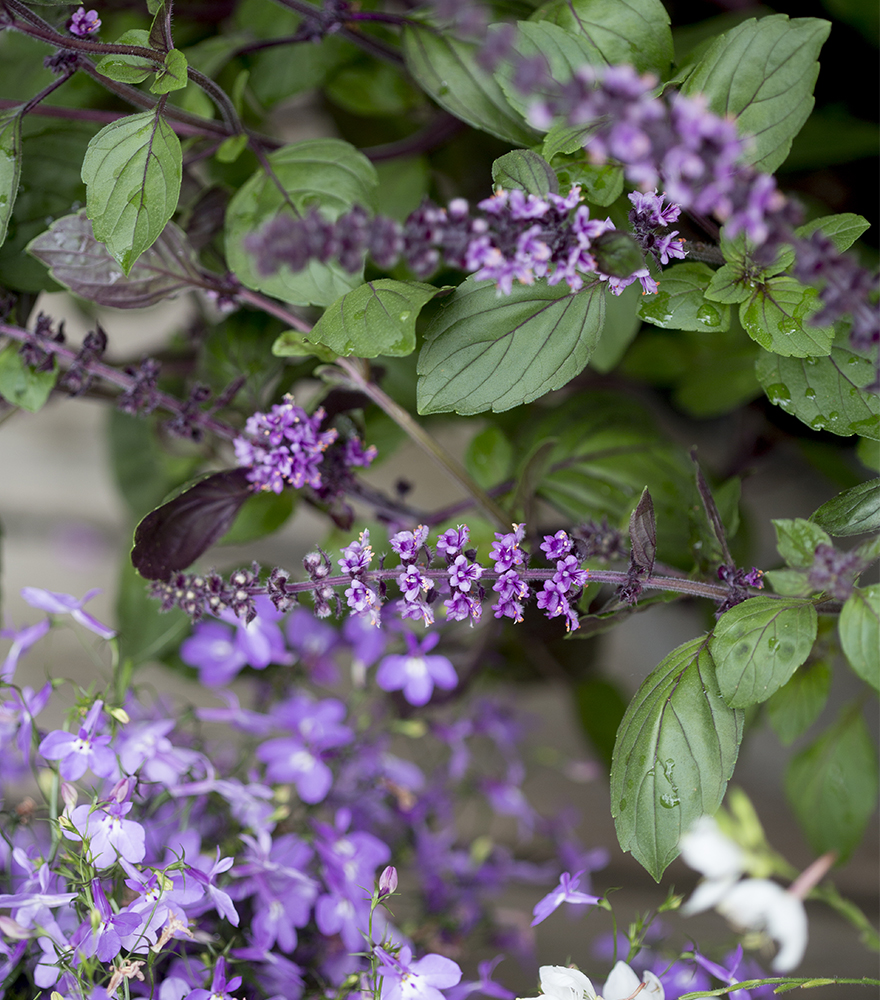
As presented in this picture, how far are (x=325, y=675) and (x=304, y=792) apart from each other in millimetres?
132

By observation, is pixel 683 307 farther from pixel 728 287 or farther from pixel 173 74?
pixel 173 74

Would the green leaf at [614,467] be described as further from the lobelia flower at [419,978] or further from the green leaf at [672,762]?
the lobelia flower at [419,978]

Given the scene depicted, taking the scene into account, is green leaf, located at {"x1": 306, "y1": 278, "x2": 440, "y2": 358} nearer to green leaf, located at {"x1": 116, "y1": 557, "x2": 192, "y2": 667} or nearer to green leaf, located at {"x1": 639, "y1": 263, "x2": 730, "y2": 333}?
green leaf, located at {"x1": 639, "y1": 263, "x2": 730, "y2": 333}

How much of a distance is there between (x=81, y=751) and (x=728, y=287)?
1.24 ft

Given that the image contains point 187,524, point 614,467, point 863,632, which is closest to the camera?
point 863,632

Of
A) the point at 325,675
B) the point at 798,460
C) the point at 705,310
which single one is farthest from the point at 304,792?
the point at 798,460

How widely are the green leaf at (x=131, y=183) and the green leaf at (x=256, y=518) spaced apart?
0.65ft

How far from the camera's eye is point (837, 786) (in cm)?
57

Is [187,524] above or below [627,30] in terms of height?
below

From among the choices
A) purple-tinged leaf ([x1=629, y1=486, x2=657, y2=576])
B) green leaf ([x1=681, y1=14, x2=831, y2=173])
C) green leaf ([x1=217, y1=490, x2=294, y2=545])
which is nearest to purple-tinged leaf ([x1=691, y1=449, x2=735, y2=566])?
purple-tinged leaf ([x1=629, y1=486, x2=657, y2=576])

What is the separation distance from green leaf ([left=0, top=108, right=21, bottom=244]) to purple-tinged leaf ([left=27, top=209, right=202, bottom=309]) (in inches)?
1.2

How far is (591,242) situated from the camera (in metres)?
0.33

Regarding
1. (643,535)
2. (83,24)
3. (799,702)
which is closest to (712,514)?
(643,535)

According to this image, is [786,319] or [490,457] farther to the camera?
[490,457]
